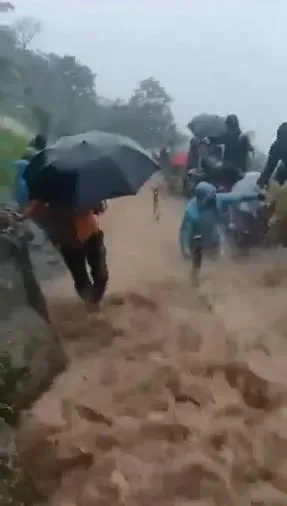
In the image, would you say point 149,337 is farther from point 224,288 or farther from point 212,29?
point 212,29

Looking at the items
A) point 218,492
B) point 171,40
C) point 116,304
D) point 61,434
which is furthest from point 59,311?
point 171,40

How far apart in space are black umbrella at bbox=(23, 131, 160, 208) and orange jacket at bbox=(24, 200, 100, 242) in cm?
2

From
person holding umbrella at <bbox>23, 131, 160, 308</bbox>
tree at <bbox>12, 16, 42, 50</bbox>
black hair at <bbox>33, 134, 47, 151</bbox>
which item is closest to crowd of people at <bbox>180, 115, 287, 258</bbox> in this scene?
person holding umbrella at <bbox>23, 131, 160, 308</bbox>

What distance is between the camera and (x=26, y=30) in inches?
60.0

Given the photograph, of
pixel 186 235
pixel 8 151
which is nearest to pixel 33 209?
pixel 8 151

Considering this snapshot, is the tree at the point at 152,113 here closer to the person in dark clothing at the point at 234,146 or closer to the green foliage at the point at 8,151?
the person in dark clothing at the point at 234,146

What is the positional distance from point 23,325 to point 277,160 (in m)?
0.64

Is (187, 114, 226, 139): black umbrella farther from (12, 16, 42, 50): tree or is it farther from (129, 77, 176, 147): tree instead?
(12, 16, 42, 50): tree

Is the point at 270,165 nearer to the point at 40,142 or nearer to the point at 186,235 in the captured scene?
the point at 186,235

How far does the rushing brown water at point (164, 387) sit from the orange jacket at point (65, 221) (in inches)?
2.3

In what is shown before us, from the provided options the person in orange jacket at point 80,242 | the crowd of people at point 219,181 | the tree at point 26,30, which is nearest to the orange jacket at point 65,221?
the person in orange jacket at point 80,242

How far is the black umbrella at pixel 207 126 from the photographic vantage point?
1483 millimetres

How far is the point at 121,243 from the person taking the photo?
1377 millimetres

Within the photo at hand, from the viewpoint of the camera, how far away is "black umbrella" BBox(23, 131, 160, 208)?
1229 mm
